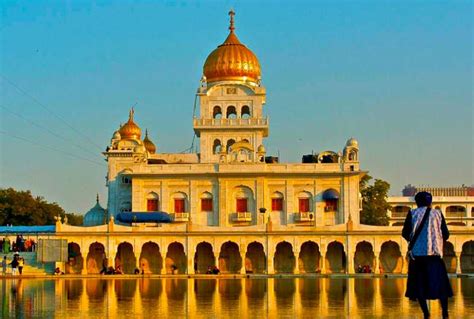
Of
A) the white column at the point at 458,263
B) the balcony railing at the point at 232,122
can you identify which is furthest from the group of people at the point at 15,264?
the white column at the point at 458,263

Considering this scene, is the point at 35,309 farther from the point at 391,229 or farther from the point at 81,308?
the point at 391,229

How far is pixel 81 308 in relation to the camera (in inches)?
963

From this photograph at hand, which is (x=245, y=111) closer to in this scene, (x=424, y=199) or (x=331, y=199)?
(x=331, y=199)

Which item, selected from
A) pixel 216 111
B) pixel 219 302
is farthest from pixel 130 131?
pixel 219 302

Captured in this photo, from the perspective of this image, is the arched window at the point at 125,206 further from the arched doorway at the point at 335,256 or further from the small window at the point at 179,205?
the arched doorway at the point at 335,256

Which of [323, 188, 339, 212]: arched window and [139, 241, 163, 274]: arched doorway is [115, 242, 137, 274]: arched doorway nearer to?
[139, 241, 163, 274]: arched doorway

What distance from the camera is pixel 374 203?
71812mm

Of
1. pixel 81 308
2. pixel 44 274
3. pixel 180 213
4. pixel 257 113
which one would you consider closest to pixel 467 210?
pixel 257 113

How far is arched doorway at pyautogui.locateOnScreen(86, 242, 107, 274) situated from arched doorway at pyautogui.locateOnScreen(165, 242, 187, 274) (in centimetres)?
400

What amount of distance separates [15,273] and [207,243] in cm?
1218

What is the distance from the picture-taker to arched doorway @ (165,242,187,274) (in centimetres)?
5369

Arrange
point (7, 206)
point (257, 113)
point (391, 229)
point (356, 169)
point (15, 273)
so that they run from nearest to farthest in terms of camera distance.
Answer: point (15, 273), point (391, 229), point (356, 169), point (257, 113), point (7, 206)

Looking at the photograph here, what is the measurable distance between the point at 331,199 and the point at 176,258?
445 inches

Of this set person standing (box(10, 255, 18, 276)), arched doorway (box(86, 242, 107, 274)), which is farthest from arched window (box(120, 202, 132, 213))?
person standing (box(10, 255, 18, 276))
